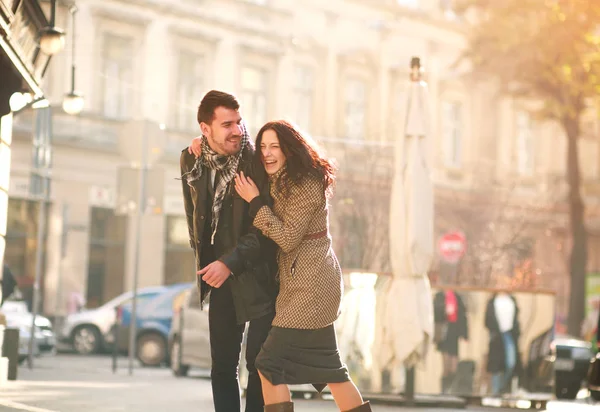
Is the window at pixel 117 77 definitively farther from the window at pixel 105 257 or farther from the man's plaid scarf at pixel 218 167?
the man's plaid scarf at pixel 218 167

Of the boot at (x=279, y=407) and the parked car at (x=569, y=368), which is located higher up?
the boot at (x=279, y=407)

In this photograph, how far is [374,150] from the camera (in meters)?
27.4

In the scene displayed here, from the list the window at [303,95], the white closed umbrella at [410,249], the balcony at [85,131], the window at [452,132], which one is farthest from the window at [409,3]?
the white closed umbrella at [410,249]

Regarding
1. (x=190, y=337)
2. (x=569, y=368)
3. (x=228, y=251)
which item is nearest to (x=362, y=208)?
(x=190, y=337)

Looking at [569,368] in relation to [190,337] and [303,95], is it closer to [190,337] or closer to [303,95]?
[190,337]

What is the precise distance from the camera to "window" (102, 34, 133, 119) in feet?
122

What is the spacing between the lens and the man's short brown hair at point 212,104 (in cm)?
752

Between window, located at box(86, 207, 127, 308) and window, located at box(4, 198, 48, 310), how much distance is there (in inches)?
75.1

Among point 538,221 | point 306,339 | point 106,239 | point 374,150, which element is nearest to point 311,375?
point 306,339

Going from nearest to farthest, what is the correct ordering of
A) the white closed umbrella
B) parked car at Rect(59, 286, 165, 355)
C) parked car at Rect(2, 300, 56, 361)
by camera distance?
the white closed umbrella → parked car at Rect(2, 300, 56, 361) → parked car at Rect(59, 286, 165, 355)

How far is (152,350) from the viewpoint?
85.2 ft

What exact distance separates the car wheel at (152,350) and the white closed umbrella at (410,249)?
11.4m

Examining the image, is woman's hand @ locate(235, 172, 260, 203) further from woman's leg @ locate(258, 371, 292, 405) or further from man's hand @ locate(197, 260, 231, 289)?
woman's leg @ locate(258, 371, 292, 405)

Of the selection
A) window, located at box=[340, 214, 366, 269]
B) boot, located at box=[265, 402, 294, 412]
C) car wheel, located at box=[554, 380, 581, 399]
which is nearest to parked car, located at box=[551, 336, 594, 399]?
car wheel, located at box=[554, 380, 581, 399]
